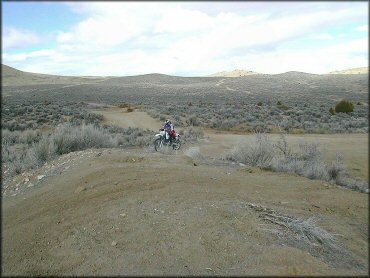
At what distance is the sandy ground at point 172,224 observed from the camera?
14.6ft

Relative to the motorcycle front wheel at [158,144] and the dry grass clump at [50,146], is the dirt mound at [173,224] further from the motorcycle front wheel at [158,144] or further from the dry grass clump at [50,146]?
the motorcycle front wheel at [158,144]

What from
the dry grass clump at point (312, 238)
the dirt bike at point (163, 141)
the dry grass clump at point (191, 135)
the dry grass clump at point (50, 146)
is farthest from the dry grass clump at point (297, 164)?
the dry grass clump at point (191, 135)

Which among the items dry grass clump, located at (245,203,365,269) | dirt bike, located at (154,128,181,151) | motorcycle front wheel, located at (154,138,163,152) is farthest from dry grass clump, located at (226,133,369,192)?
dry grass clump, located at (245,203,365,269)

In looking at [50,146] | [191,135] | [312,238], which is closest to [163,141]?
[50,146]

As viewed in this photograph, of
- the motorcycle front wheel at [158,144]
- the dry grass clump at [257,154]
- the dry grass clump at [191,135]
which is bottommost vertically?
the dry grass clump at [191,135]

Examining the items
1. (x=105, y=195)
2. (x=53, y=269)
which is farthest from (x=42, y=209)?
(x=53, y=269)

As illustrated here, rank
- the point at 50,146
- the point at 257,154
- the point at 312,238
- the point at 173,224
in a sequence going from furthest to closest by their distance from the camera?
1. the point at 50,146
2. the point at 257,154
3. the point at 173,224
4. the point at 312,238

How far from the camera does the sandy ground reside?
14.6ft

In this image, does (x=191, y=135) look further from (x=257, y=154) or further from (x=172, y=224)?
(x=172, y=224)

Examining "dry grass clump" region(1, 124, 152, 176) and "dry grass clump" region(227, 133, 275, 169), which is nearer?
"dry grass clump" region(227, 133, 275, 169)

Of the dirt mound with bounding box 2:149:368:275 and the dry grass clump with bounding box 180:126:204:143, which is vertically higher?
the dirt mound with bounding box 2:149:368:275

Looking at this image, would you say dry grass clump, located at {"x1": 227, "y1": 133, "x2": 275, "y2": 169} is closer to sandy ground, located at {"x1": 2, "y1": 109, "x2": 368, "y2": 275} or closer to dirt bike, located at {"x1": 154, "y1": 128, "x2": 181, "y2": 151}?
sandy ground, located at {"x1": 2, "y1": 109, "x2": 368, "y2": 275}

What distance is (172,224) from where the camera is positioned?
18.5 feet

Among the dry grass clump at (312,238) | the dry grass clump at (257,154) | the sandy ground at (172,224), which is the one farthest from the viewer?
the dry grass clump at (257,154)
